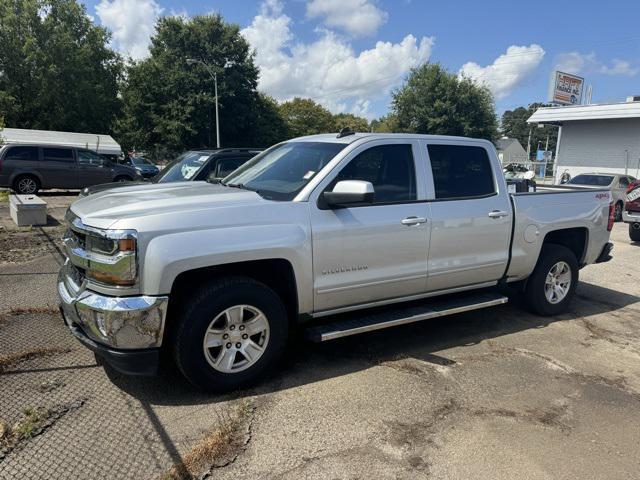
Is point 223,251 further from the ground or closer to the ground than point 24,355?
further from the ground

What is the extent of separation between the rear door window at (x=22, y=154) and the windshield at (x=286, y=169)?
1467 cm

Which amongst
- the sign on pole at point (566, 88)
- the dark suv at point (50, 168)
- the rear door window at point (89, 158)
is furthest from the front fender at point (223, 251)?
the sign on pole at point (566, 88)

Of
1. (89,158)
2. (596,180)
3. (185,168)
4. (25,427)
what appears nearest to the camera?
(25,427)

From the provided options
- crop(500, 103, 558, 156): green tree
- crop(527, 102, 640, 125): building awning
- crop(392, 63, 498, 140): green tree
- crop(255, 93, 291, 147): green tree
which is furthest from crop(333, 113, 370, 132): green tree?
crop(527, 102, 640, 125): building awning

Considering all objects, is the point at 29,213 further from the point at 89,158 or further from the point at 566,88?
the point at 566,88

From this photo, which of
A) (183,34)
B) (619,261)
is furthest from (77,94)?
(619,261)

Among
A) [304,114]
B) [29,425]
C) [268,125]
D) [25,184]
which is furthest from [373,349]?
[304,114]

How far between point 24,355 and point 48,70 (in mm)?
40527

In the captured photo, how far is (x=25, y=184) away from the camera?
16484mm

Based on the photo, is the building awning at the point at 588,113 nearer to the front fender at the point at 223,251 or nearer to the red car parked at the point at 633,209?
the red car parked at the point at 633,209

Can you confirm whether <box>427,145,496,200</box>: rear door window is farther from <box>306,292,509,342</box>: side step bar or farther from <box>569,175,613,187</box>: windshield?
<box>569,175,613,187</box>: windshield

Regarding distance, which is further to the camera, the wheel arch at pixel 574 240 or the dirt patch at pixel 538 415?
the wheel arch at pixel 574 240

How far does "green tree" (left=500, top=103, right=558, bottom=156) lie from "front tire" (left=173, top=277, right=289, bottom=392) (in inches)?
3669

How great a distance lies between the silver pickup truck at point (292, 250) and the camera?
10.5ft
